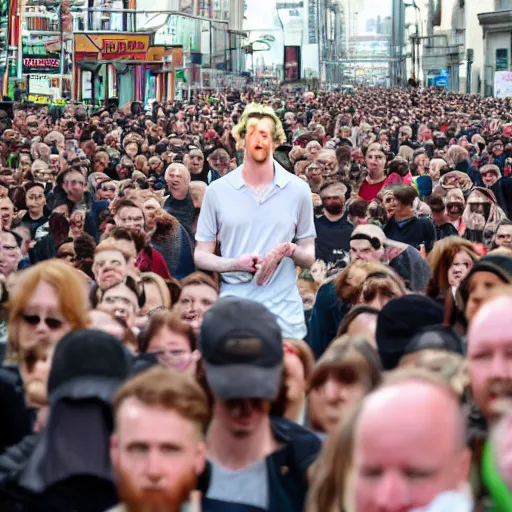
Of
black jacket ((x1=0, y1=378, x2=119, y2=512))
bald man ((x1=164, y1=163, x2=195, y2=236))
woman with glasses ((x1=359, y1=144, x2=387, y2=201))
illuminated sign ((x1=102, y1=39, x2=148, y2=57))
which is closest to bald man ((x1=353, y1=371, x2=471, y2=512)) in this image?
black jacket ((x1=0, y1=378, x2=119, y2=512))

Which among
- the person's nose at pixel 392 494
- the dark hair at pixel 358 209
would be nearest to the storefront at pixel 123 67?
the dark hair at pixel 358 209

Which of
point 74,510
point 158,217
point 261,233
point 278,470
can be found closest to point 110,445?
point 74,510

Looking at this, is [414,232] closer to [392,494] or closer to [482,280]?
[482,280]

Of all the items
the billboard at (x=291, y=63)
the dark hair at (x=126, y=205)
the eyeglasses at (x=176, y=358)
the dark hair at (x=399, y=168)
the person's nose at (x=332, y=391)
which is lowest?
the eyeglasses at (x=176, y=358)

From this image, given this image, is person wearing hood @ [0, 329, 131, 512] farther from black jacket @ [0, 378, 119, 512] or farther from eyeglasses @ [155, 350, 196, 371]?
eyeglasses @ [155, 350, 196, 371]

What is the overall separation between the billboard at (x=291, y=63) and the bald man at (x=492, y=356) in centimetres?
15526

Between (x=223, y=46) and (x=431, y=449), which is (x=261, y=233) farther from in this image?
(x=223, y=46)

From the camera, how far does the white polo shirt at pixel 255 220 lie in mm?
8000

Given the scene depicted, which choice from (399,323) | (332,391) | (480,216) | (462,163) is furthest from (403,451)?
(462,163)

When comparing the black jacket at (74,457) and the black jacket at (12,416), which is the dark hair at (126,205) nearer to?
the black jacket at (12,416)

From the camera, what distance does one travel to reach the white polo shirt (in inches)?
315

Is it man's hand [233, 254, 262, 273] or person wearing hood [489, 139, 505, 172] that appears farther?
person wearing hood [489, 139, 505, 172]

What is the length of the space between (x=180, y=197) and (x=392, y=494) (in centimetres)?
1061

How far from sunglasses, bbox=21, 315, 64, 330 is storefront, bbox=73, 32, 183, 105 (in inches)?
2193
